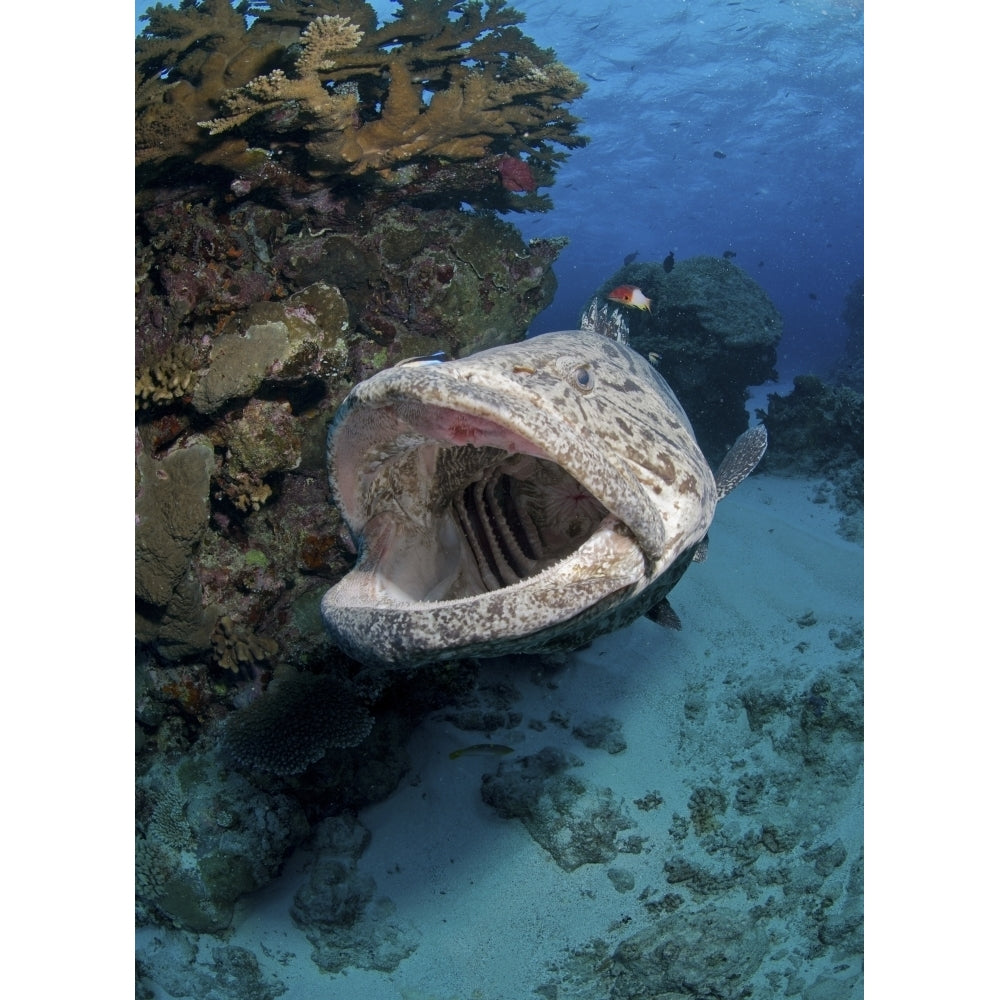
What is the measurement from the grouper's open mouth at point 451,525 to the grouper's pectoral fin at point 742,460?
180cm

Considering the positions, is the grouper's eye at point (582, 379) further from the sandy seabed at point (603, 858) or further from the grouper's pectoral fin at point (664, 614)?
the sandy seabed at point (603, 858)

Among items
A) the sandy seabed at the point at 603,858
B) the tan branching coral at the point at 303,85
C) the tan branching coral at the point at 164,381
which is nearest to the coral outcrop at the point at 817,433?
the sandy seabed at the point at 603,858

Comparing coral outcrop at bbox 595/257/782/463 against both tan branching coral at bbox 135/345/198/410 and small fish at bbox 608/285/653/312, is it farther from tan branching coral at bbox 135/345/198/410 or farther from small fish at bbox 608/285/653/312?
tan branching coral at bbox 135/345/198/410

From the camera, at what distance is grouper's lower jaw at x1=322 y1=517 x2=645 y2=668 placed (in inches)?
61.4

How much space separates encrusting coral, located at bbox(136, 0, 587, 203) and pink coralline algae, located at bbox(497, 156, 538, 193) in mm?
14

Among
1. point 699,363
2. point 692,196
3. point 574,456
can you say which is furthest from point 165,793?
point 692,196

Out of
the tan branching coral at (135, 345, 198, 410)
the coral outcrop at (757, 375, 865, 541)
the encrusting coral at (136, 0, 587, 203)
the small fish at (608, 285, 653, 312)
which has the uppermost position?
the encrusting coral at (136, 0, 587, 203)

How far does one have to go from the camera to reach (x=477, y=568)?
2785mm

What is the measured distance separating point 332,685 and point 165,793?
4.01 ft

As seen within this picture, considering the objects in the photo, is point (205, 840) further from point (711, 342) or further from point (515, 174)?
point (711, 342)

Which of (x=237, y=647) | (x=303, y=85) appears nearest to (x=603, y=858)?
(x=237, y=647)

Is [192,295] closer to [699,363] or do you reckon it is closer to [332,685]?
[332,685]

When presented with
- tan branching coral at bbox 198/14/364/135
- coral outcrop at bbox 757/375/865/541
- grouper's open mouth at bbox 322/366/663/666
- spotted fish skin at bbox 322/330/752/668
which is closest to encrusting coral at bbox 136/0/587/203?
tan branching coral at bbox 198/14/364/135

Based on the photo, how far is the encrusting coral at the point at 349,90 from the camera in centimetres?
389
